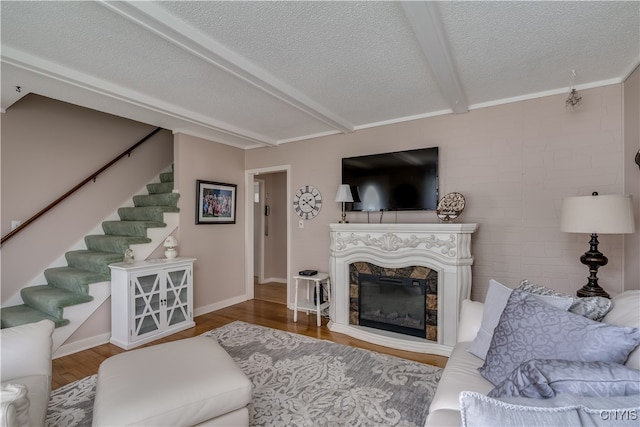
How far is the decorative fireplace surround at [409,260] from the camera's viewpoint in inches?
110

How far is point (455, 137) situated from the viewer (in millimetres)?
3113

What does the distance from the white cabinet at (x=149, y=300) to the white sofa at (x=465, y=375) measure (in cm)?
290

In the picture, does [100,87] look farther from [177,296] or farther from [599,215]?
[599,215]

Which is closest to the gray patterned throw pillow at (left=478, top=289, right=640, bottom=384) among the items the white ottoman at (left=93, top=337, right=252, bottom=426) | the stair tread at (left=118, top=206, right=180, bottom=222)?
the white ottoman at (left=93, top=337, right=252, bottom=426)

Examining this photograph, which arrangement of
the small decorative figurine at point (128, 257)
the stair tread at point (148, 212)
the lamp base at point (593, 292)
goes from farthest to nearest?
the stair tread at point (148, 212) → the small decorative figurine at point (128, 257) → the lamp base at point (593, 292)

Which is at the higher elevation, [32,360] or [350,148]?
[350,148]

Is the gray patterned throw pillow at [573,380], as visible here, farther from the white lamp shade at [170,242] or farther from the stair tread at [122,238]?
the stair tread at [122,238]

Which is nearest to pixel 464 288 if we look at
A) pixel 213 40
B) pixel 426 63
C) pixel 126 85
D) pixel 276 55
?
pixel 426 63

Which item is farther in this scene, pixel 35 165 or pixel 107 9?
pixel 35 165

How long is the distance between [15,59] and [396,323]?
12.3 feet

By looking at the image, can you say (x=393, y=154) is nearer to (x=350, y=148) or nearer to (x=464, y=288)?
(x=350, y=148)

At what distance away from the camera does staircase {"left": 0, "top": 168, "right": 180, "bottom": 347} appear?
9.22 feet

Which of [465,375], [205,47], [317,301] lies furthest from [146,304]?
[465,375]

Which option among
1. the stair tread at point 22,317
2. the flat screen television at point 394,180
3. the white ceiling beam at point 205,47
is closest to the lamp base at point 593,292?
the flat screen television at point 394,180
